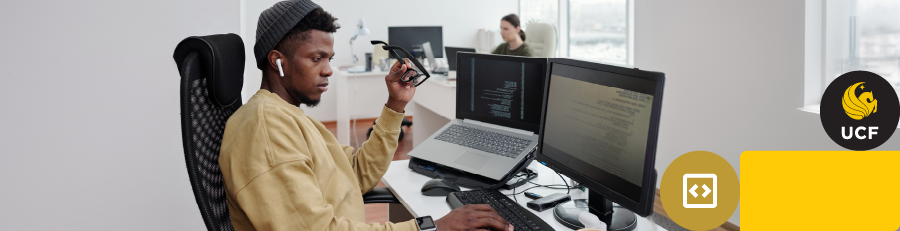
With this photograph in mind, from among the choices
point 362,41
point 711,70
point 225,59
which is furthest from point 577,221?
point 362,41

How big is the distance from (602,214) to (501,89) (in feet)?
1.94

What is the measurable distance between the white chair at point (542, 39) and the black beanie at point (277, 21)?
337cm

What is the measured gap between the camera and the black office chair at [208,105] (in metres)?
0.95

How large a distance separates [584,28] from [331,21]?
4769 mm

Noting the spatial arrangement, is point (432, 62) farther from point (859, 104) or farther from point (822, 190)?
point (859, 104)

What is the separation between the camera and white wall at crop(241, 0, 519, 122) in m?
6.04

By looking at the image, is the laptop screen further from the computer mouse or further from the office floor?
the office floor

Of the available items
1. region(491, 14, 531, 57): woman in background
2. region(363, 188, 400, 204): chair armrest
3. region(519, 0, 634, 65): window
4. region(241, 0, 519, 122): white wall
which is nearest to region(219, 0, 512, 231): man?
region(363, 188, 400, 204): chair armrest

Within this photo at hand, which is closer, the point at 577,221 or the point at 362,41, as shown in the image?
the point at 577,221

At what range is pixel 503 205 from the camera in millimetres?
1350

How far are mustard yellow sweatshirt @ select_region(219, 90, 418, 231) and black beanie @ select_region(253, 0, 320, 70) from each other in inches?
3.8

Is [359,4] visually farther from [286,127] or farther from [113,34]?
[286,127]

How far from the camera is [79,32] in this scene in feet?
5.20

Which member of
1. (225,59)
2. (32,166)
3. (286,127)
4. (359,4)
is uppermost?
(359,4)
